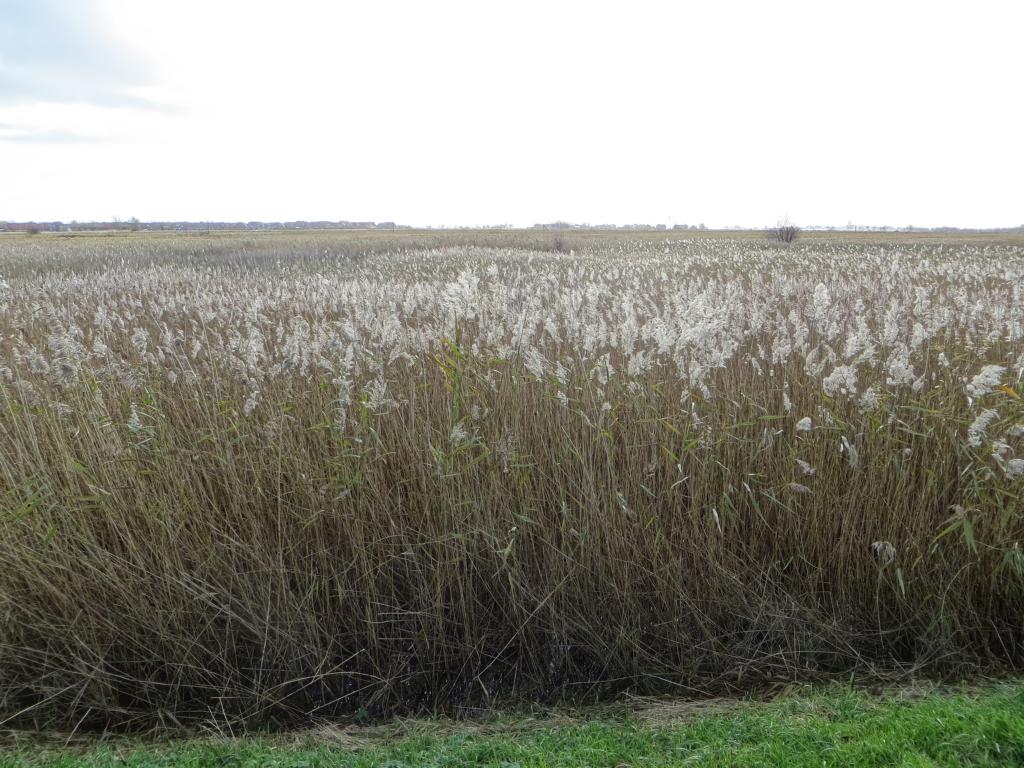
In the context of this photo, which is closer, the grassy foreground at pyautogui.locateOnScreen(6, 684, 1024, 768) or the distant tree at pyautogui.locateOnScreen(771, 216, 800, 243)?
the grassy foreground at pyautogui.locateOnScreen(6, 684, 1024, 768)

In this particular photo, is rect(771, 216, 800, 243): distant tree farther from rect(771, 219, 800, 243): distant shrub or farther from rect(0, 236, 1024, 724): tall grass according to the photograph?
rect(0, 236, 1024, 724): tall grass

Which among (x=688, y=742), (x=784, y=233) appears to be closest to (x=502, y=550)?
(x=688, y=742)

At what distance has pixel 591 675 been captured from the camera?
2.97 meters

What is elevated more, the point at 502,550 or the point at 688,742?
the point at 502,550

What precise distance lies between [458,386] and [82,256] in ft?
78.1

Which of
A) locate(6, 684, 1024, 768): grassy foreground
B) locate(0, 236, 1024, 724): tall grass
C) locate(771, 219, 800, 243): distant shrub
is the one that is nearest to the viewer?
locate(6, 684, 1024, 768): grassy foreground

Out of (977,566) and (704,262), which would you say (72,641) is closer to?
(977,566)

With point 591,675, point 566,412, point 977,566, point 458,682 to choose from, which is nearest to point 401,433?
point 566,412

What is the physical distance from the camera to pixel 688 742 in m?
2.30

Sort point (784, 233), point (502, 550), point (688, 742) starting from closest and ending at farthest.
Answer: point (688, 742) < point (502, 550) < point (784, 233)

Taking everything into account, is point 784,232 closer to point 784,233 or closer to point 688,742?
point 784,233

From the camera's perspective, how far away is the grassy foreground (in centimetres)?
206

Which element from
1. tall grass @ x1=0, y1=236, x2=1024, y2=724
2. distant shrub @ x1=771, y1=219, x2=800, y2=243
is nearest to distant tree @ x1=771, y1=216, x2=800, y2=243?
distant shrub @ x1=771, y1=219, x2=800, y2=243

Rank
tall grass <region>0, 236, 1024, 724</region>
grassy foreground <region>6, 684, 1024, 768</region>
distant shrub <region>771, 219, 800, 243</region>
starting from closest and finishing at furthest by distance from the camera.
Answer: grassy foreground <region>6, 684, 1024, 768</region> → tall grass <region>0, 236, 1024, 724</region> → distant shrub <region>771, 219, 800, 243</region>
